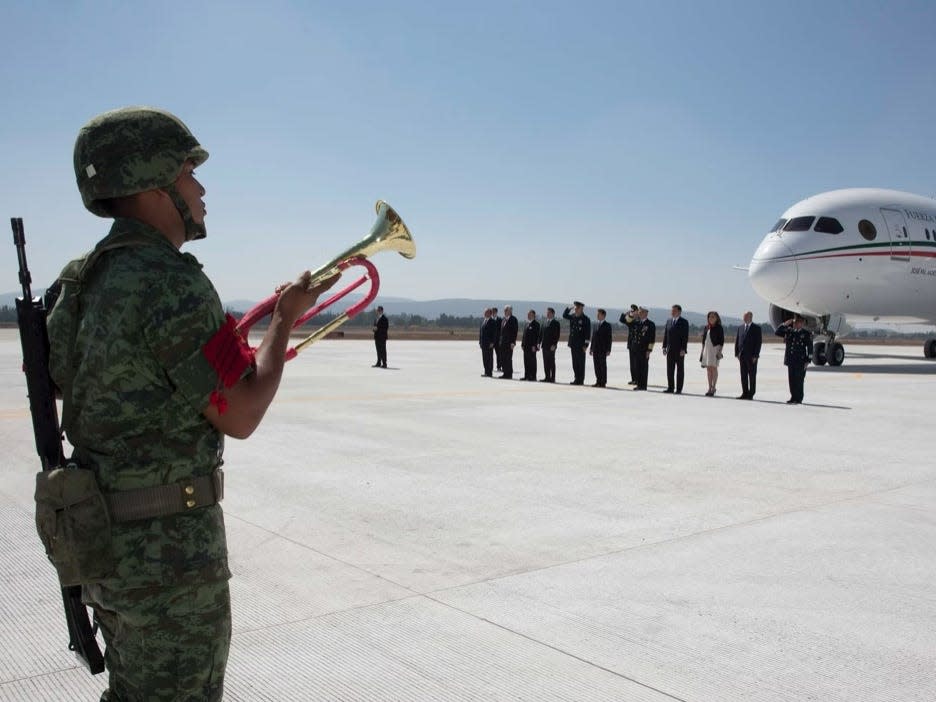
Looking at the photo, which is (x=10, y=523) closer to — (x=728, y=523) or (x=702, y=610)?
(x=702, y=610)

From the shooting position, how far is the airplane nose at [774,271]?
1972cm

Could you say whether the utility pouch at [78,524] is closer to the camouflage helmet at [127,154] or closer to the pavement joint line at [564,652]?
the camouflage helmet at [127,154]

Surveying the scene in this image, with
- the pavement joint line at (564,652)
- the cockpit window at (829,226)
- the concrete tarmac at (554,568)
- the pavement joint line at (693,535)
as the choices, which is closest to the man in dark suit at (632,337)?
the cockpit window at (829,226)

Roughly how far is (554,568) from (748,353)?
1050cm

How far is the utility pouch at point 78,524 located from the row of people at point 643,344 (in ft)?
Answer: 42.1

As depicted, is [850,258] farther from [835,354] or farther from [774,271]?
[835,354]

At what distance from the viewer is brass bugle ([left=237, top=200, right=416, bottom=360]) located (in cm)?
244

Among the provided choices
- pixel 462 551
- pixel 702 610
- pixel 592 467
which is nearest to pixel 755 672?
pixel 702 610

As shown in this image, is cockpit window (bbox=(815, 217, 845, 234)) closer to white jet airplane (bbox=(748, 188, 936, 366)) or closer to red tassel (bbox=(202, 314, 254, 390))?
white jet airplane (bbox=(748, 188, 936, 366))

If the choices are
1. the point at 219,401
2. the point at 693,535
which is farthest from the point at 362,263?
the point at 693,535

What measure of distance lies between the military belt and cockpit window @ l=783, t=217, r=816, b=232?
66.4 feet

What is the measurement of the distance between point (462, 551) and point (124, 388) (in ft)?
10.8

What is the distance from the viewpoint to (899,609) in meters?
4.02

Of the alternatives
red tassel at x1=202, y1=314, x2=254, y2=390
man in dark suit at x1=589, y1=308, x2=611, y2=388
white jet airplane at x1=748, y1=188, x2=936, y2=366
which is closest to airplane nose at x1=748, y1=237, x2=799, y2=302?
white jet airplane at x1=748, y1=188, x2=936, y2=366
